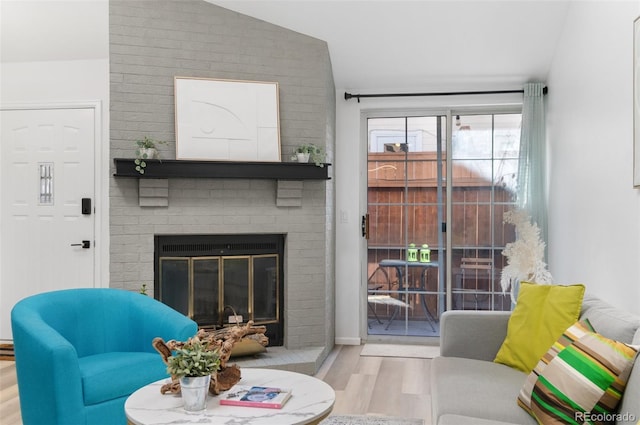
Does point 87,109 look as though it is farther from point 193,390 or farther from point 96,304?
point 193,390

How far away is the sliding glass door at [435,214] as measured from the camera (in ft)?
17.1

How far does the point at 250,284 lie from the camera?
4.54m

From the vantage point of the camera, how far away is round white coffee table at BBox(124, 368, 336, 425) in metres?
1.99

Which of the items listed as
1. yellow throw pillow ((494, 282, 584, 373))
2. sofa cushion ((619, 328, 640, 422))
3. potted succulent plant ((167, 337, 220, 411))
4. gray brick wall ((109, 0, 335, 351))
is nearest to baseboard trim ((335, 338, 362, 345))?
gray brick wall ((109, 0, 335, 351))

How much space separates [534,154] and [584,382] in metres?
3.23

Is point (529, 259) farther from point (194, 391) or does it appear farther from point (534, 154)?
point (194, 391)

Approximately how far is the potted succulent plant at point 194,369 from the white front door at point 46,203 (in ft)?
10.6

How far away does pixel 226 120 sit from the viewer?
14.2 feet

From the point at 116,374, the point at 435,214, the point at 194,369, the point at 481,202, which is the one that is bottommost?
the point at 116,374

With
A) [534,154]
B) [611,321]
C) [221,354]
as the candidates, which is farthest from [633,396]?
[534,154]

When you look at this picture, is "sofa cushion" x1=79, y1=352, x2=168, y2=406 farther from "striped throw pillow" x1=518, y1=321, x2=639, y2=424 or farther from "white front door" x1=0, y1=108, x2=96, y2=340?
"white front door" x1=0, y1=108, x2=96, y2=340

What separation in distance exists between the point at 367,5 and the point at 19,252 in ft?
11.1

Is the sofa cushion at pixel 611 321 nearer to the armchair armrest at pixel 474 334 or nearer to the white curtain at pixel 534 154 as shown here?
the armchair armrest at pixel 474 334

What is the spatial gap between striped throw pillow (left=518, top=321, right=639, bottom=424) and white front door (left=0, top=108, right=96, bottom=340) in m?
3.89
